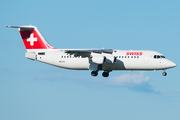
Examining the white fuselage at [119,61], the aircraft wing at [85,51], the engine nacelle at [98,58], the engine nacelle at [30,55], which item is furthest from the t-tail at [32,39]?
the engine nacelle at [98,58]

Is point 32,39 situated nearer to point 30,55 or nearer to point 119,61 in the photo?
point 30,55

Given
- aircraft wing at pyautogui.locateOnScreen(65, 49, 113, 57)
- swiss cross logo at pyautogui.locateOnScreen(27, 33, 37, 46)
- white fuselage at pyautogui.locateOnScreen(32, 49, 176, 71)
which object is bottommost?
white fuselage at pyautogui.locateOnScreen(32, 49, 176, 71)

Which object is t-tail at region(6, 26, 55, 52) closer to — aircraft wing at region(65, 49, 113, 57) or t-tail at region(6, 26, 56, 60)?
t-tail at region(6, 26, 56, 60)

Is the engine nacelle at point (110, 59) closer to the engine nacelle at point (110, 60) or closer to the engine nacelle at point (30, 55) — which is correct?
→ the engine nacelle at point (110, 60)

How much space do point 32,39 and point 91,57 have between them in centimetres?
894

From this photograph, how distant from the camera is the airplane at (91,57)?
41.4 meters

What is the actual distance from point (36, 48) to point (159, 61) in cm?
1562

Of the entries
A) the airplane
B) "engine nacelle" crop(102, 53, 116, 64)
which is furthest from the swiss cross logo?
"engine nacelle" crop(102, 53, 116, 64)

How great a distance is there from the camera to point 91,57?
42.7 meters

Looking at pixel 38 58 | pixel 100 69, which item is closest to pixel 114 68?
pixel 100 69

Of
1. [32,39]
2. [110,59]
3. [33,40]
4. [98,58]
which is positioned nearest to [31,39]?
[32,39]

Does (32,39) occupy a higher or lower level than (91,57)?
higher

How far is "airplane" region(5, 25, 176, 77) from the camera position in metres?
41.4

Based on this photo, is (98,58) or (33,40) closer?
(98,58)
